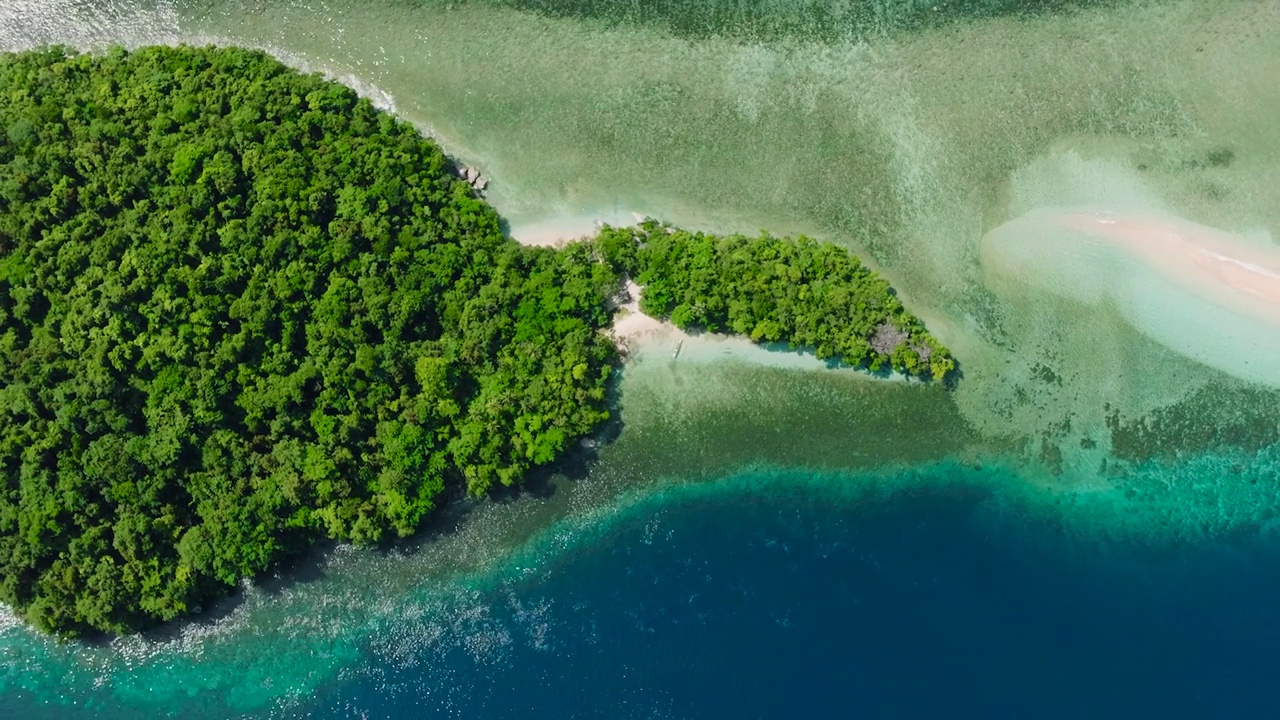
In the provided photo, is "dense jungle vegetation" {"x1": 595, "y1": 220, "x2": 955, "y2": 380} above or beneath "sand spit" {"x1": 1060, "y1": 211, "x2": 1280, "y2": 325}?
beneath

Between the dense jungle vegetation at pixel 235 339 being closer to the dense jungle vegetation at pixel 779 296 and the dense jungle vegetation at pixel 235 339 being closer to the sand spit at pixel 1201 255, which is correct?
the dense jungle vegetation at pixel 779 296

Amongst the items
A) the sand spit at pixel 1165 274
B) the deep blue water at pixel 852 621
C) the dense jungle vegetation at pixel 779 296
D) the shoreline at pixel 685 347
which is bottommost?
the deep blue water at pixel 852 621

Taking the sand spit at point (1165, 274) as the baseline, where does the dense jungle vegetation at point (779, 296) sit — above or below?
below

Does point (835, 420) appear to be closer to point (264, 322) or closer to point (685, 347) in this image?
point (685, 347)

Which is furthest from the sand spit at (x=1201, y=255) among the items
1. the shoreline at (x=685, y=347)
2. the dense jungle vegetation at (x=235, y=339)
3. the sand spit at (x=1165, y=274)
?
the dense jungle vegetation at (x=235, y=339)

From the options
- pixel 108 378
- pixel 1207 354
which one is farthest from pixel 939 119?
pixel 108 378

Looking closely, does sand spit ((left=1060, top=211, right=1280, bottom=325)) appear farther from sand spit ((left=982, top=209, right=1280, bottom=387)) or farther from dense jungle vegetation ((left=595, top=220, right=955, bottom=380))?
dense jungle vegetation ((left=595, top=220, right=955, bottom=380))

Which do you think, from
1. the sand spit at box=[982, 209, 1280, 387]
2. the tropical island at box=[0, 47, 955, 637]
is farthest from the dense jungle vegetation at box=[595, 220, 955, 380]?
the sand spit at box=[982, 209, 1280, 387]
